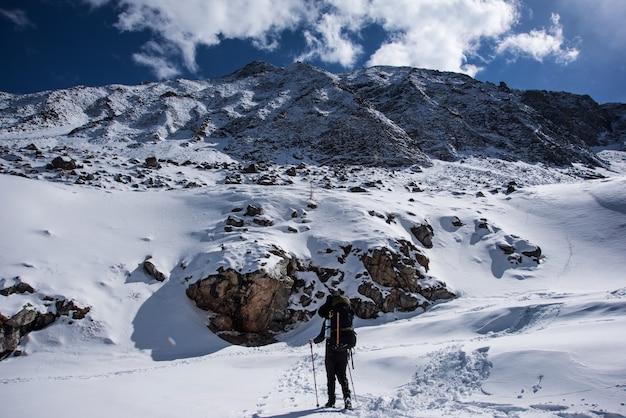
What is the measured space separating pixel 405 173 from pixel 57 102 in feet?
186

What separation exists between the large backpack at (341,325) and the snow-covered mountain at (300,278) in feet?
2.97

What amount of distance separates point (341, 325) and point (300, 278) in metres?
10.5

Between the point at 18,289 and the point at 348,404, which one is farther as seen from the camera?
the point at 18,289

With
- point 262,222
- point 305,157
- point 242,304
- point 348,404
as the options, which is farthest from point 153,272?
point 305,157

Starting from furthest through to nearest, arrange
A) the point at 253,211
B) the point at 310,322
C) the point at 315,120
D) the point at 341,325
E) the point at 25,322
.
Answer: the point at 315,120
the point at 253,211
the point at 310,322
the point at 25,322
the point at 341,325

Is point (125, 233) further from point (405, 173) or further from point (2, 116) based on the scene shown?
point (2, 116)

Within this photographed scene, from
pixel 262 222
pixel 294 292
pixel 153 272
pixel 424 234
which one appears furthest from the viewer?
pixel 424 234

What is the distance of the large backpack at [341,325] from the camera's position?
19.5ft

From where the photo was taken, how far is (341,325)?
6043mm

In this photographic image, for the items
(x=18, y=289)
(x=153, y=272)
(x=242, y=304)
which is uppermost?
(x=153, y=272)

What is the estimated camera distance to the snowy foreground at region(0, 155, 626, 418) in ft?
16.5

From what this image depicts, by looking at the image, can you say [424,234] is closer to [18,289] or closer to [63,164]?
[18,289]

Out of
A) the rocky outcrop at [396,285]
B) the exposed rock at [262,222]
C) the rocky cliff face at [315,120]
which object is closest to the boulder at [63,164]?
the rocky cliff face at [315,120]

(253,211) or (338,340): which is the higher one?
(253,211)
